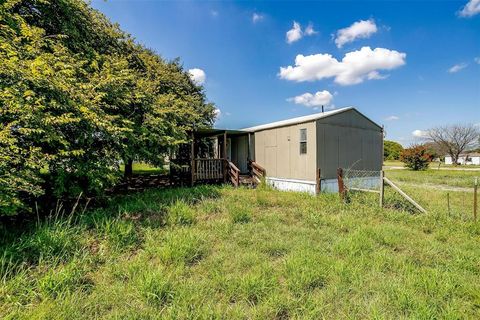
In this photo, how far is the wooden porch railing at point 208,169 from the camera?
9.75m

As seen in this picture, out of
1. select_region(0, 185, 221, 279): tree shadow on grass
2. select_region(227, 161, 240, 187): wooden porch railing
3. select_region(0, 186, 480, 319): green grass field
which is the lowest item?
select_region(0, 186, 480, 319): green grass field

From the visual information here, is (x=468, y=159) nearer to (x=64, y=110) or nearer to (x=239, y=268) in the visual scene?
(x=239, y=268)

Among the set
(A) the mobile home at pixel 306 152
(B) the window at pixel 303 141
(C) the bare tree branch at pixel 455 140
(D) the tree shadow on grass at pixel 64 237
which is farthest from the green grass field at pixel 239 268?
(C) the bare tree branch at pixel 455 140

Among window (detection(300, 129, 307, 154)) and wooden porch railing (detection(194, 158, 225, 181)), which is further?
wooden porch railing (detection(194, 158, 225, 181))

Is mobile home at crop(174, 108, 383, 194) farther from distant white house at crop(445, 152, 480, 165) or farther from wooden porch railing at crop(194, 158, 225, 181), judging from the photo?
distant white house at crop(445, 152, 480, 165)

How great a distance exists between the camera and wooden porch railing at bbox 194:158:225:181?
9.75 meters

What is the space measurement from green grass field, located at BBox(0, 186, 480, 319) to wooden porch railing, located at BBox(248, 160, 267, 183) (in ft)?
17.8

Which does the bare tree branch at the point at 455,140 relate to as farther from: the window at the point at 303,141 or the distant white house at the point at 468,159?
the window at the point at 303,141

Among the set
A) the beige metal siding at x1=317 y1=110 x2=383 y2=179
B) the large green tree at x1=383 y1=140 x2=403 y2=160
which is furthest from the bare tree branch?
the beige metal siding at x1=317 y1=110 x2=383 y2=179

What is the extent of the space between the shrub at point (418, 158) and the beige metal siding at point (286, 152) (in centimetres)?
1954

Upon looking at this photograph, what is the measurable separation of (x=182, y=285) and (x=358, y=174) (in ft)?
30.4

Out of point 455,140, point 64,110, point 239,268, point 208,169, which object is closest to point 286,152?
point 208,169

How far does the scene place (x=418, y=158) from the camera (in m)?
22.7

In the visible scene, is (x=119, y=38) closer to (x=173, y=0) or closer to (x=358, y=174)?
(x=173, y=0)
